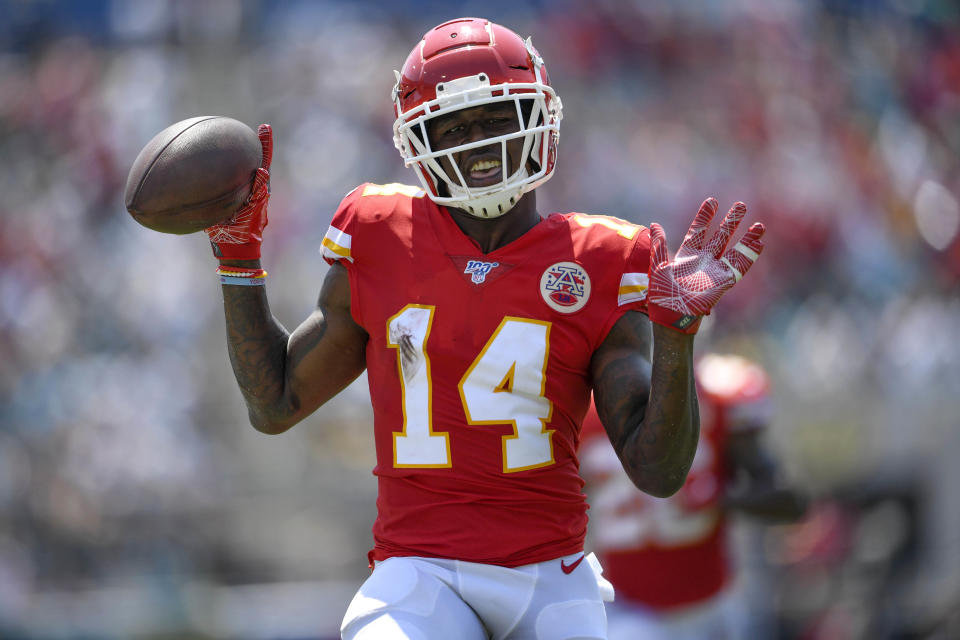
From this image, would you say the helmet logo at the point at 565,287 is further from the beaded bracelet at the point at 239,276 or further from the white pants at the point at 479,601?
the beaded bracelet at the point at 239,276

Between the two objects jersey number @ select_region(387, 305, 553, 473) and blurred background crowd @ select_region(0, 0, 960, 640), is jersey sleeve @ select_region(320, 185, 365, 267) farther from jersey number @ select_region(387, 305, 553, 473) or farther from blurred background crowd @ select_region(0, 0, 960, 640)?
blurred background crowd @ select_region(0, 0, 960, 640)

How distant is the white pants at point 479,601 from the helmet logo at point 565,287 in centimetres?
54

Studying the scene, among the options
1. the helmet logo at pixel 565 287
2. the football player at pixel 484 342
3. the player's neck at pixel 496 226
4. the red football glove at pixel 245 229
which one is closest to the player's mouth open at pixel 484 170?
the football player at pixel 484 342

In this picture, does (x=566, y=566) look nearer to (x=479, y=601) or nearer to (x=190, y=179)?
(x=479, y=601)

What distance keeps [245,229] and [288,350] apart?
29 cm

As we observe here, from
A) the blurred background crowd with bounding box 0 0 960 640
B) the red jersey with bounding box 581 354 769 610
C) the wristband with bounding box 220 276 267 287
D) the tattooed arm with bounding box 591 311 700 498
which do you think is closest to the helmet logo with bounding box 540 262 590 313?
the tattooed arm with bounding box 591 311 700 498

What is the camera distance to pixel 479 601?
2258mm

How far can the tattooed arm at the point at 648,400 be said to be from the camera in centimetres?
222

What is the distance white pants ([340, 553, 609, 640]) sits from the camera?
2.18 meters

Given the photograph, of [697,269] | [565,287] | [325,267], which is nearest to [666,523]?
[565,287]

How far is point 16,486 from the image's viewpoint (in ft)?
24.7

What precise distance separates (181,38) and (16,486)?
3.56 m

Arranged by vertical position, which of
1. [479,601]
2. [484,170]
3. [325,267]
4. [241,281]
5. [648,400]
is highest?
[484,170]

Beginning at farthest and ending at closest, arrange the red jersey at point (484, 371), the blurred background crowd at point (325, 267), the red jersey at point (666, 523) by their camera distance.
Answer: the blurred background crowd at point (325, 267)
the red jersey at point (666, 523)
the red jersey at point (484, 371)
